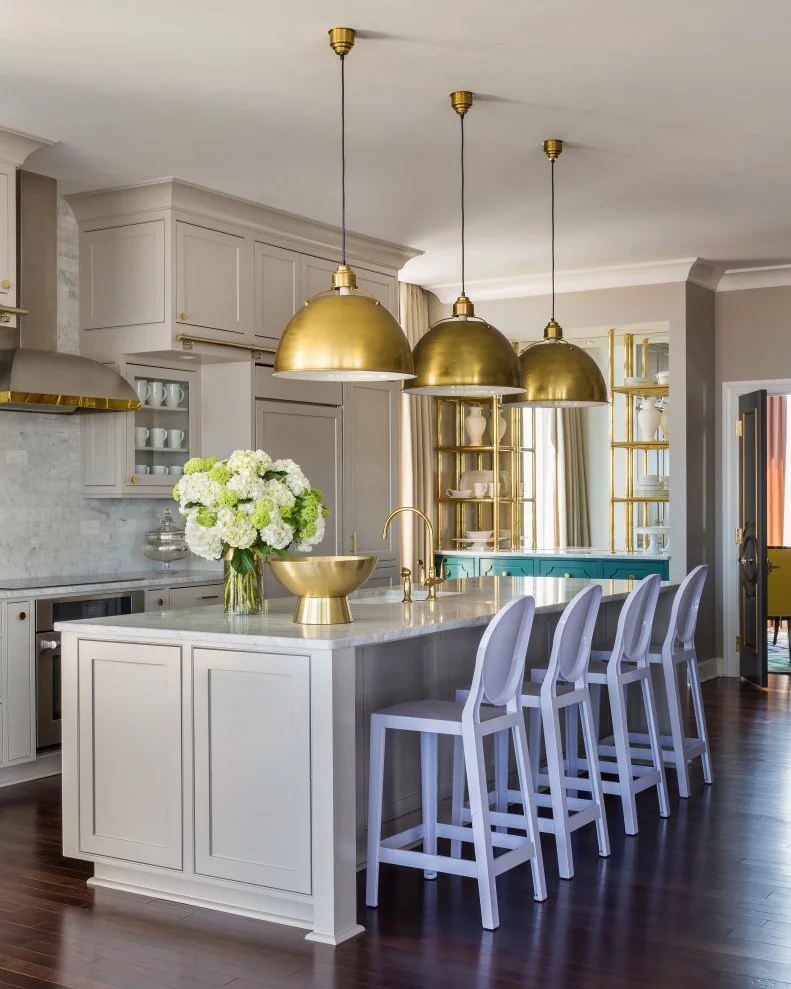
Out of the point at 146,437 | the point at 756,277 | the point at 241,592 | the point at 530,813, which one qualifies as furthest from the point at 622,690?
the point at 756,277

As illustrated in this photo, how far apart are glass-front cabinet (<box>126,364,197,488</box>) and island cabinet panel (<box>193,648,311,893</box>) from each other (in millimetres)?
2641

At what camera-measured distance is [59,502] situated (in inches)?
242

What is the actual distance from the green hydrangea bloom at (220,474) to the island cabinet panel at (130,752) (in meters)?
0.59

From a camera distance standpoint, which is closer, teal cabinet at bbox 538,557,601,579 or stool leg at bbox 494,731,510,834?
stool leg at bbox 494,731,510,834

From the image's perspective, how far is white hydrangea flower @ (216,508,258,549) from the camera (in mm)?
4004

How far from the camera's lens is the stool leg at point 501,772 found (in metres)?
4.57

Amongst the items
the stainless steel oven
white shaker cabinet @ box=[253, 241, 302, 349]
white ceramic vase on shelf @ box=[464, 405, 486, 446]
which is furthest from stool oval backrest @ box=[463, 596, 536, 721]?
white ceramic vase on shelf @ box=[464, 405, 486, 446]

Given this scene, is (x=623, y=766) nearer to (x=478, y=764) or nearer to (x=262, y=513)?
(x=478, y=764)

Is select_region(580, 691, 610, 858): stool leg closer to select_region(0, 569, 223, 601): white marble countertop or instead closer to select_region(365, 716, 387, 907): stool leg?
select_region(365, 716, 387, 907): stool leg

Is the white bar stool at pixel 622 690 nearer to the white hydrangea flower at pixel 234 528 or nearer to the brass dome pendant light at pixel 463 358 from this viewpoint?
the brass dome pendant light at pixel 463 358

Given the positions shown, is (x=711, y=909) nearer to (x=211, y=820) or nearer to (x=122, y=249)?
(x=211, y=820)

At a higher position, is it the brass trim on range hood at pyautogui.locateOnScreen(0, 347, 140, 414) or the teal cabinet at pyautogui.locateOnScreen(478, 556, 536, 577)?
the brass trim on range hood at pyautogui.locateOnScreen(0, 347, 140, 414)

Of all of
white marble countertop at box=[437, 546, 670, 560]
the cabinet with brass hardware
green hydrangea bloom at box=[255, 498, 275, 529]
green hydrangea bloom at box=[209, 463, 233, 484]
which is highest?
the cabinet with brass hardware

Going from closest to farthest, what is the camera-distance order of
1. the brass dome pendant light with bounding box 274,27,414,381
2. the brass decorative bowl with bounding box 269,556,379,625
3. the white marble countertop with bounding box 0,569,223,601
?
the brass decorative bowl with bounding box 269,556,379,625
the brass dome pendant light with bounding box 274,27,414,381
the white marble countertop with bounding box 0,569,223,601
